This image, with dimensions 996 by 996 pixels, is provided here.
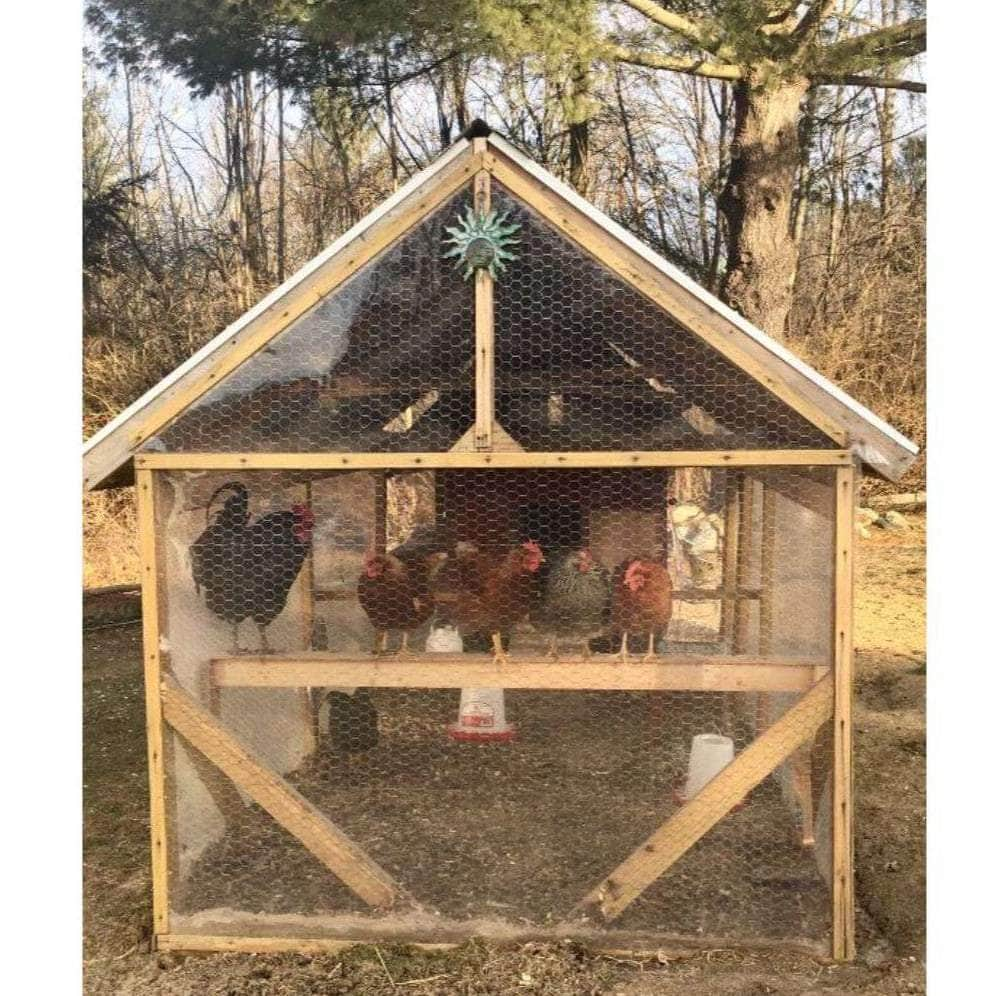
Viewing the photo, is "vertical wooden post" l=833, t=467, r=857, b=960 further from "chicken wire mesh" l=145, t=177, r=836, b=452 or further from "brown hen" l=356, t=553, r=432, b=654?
"brown hen" l=356, t=553, r=432, b=654

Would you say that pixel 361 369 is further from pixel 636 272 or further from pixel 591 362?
pixel 636 272

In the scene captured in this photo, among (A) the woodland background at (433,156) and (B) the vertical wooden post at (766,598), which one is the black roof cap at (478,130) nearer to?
(B) the vertical wooden post at (766,598)

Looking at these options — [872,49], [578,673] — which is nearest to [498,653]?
[578,673]

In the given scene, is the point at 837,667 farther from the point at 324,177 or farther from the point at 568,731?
the point at 324,177

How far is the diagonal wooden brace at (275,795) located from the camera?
9.29ft

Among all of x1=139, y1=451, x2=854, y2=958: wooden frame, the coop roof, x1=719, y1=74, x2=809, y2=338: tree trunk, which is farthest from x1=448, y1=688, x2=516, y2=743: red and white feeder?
x1=719, y1=74, x2=809, y2=338: tree trunk

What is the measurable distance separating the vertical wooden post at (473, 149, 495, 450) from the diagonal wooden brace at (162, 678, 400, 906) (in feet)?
3.53

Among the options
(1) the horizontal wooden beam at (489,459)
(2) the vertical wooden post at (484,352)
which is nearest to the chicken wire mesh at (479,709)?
(1) the horizontal wooden beam at (489,459)

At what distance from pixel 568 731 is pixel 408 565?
1476 mm

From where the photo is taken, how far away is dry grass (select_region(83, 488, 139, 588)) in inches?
325

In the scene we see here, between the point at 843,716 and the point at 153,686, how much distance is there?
6.09 feet

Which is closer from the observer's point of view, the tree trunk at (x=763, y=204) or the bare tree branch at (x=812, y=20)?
the bare tree branch at (x=812, y=20)

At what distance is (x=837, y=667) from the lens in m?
2.71

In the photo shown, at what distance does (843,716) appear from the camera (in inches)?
107
